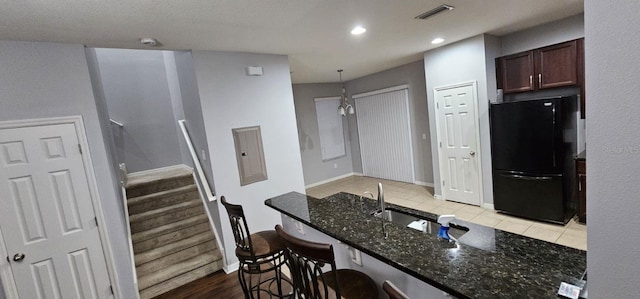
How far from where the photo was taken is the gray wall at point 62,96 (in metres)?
2.22

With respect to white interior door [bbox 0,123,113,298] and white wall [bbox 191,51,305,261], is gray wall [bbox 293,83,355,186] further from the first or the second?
white interior door [bbox 0,123,113,298]

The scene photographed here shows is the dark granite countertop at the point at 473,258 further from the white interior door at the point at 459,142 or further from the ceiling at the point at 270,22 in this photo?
the white interior door at the point at 459,142

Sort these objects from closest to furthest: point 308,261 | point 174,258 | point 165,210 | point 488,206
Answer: point 308,261
point 174,258
point 165,210
point 488,206

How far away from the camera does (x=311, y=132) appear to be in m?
6.68

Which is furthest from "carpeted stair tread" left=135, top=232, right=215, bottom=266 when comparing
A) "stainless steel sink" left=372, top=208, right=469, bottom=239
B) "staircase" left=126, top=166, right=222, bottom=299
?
"stainless steel sink" left=372, top=208, right=469, bottom=239

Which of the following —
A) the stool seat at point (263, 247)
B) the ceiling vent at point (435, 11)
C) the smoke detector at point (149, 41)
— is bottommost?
the stool seat at point (263, 247)

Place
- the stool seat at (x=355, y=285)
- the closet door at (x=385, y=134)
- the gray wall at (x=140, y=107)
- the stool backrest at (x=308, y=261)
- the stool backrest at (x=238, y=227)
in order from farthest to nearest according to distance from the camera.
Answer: the closet door at (x=385, y=134)
the gray wall at (x=140, y=107)
the stool backrest at (x=238, y=227)
the stool seat at (x=355, y=285)
the stool backrest at (x=308, y=261)

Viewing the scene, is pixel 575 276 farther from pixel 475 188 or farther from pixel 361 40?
pixel 475 188

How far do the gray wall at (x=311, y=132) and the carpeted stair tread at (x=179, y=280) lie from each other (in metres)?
3.54

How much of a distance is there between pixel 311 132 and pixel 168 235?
158 inches

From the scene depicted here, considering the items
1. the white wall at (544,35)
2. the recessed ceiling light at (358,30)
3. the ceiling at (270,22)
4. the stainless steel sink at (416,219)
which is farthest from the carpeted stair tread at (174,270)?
the white wall at (544,35)

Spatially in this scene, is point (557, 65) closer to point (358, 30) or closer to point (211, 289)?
point (358, 30)

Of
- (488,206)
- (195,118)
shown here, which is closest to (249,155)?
(195,118)

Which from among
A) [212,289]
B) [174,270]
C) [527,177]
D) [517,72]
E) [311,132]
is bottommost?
[212,289]
